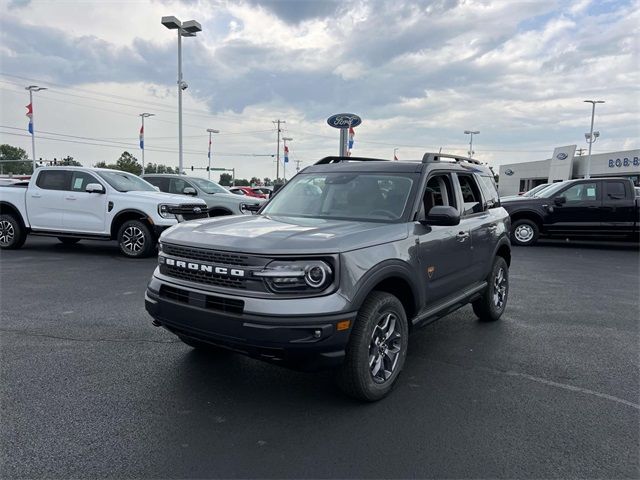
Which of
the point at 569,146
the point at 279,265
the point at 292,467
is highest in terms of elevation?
the point at 569,146

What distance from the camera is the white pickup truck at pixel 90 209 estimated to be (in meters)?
9.80

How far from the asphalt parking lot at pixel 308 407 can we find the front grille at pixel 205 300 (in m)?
0.74

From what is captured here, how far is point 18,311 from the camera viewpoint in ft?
18.9

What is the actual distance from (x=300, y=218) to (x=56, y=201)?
812cm

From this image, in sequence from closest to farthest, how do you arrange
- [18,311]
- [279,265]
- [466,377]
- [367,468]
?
[367,468] → [279,265] → [466,377] → [18,311]

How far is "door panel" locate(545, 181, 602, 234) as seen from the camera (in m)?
12.8

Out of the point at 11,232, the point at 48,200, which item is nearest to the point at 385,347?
the point at 48,200

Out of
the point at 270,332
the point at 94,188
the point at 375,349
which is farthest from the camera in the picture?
the point at 94,188

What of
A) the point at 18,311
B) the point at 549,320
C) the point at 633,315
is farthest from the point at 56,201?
the point at 633,315

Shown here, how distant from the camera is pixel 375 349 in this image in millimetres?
3523

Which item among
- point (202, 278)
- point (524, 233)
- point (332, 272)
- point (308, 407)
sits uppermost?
point (332, 272)

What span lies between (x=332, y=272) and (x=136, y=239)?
25.5ft

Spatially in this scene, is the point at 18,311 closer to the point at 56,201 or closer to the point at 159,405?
the point at 159,405

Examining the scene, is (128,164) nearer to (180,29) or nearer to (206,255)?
(180,29)
